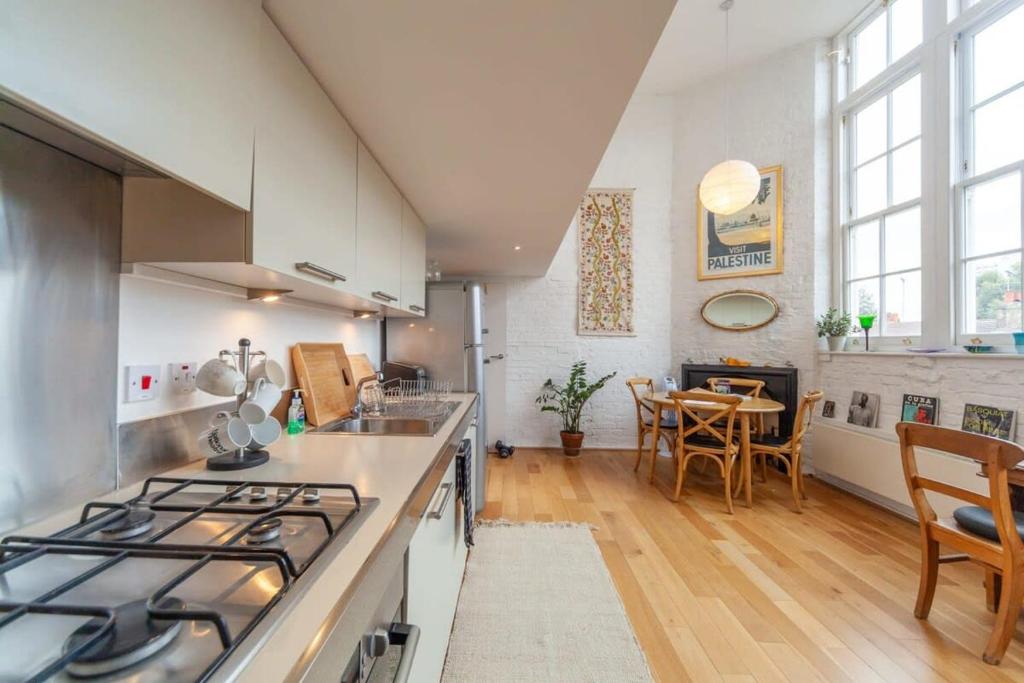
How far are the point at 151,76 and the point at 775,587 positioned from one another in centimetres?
292


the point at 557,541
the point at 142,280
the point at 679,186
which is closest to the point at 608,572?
the point at 557,541

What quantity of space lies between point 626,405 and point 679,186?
2.69 meters

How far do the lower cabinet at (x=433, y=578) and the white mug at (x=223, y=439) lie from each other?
1.80 ft

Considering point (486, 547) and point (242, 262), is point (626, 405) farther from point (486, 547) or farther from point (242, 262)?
point (242, 262)

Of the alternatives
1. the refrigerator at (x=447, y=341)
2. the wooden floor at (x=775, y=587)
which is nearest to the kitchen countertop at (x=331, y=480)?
the refrigerator at (x=447, y=341)

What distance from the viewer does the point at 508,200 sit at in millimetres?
2039

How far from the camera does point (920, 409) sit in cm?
290

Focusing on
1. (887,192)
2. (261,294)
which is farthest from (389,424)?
(887,192)

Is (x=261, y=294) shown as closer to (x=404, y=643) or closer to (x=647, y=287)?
(x=404, y=643)

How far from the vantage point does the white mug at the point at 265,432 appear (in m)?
1.15

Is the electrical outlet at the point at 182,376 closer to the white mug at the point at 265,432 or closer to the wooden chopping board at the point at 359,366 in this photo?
the white mug at the point at 265,432

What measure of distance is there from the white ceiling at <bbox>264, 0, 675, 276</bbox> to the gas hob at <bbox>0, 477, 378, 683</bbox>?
1.04 m

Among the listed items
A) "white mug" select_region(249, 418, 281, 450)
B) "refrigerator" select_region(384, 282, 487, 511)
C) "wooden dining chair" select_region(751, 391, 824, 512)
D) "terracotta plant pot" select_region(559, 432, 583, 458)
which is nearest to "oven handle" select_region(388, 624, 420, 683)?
"white mug" select_region(249, 418, 281, 450)

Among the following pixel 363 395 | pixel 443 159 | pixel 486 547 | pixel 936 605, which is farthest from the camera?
pixel 486 547
